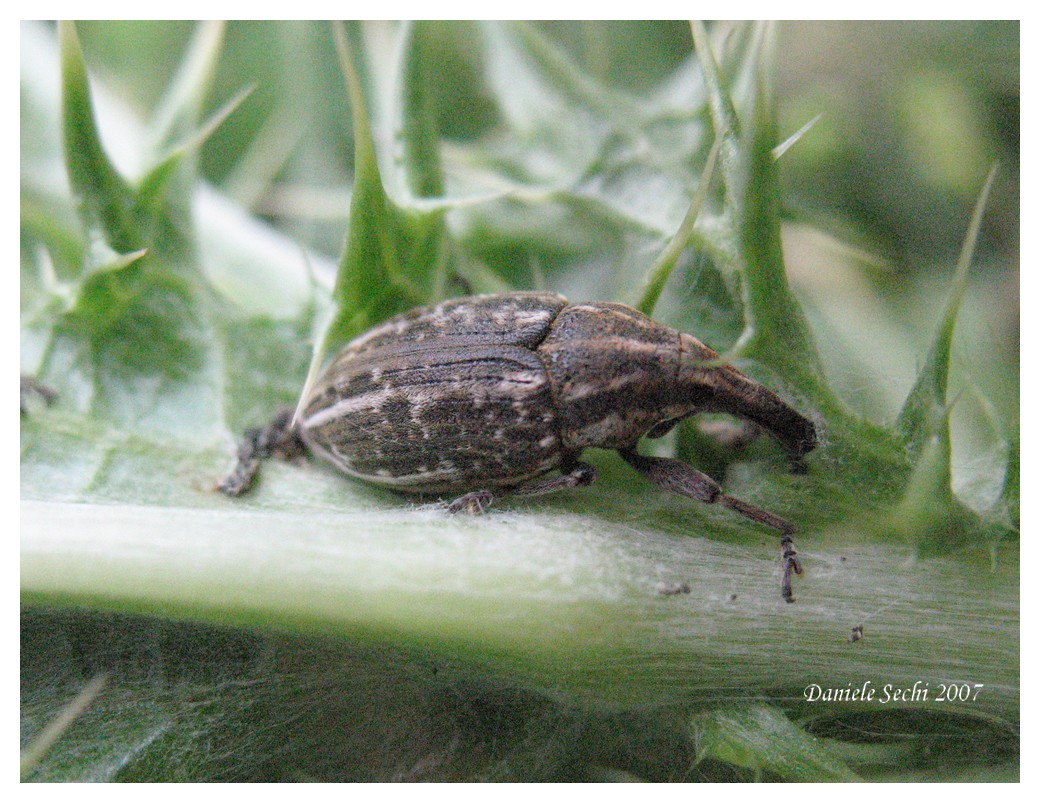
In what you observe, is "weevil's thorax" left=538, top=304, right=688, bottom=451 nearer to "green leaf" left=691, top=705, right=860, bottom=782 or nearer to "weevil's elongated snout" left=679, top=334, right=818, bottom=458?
"weevil's elongated snout" left=679, top=334, right=818, bottom=458

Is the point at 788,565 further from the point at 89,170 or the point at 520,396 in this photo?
the point at 89,170

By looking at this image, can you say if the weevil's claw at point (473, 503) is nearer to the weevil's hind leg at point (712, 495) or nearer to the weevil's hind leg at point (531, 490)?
the weevil's hind leg at point (531, 490)

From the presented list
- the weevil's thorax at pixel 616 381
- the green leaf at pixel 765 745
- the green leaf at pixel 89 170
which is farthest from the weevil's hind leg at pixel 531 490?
the green leaf at pixel 89 170

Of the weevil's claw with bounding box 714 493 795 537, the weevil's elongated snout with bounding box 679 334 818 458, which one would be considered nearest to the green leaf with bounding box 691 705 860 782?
the weevil's claw with bounding box 714 493 795 537

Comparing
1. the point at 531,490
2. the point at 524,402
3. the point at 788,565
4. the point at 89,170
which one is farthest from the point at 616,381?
the point at 89,170
